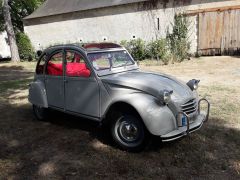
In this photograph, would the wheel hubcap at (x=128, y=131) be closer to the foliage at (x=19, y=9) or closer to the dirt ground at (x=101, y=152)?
the dirt ground at (x=101, y=152)

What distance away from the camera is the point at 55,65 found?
5.97 meters

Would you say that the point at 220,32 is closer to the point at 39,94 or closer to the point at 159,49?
the point at 159,49

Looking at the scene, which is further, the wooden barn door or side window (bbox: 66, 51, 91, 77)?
the wooden barn door

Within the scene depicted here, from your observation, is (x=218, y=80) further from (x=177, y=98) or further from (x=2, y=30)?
(x=2, y=30)

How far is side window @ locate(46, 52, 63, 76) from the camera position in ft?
19.0

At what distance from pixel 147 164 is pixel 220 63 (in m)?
11.6

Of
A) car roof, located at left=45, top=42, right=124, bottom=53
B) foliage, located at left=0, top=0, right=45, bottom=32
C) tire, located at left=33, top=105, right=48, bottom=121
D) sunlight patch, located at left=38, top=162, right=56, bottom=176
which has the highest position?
foliage, located at left=0, top=0, right=45, bottom=32

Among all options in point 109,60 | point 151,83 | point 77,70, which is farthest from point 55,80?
point 151,83

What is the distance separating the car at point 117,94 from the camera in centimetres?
427

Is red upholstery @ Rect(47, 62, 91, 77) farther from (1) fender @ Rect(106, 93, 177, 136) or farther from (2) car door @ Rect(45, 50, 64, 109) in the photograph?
(1) fender @ Rect(106, 93, 177, 136)

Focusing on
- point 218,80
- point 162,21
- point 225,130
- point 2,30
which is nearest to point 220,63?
point 218,80

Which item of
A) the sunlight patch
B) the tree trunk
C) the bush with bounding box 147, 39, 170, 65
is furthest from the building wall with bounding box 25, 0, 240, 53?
the sunlight patch

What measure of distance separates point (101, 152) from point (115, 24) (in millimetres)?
17477

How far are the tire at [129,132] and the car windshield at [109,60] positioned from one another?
1.09 m
